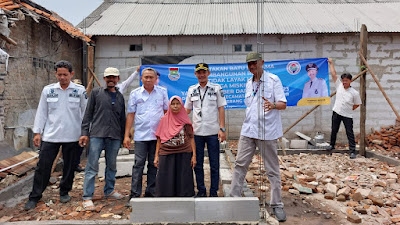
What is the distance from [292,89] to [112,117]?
462 centimetres

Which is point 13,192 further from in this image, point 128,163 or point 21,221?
point 128,163

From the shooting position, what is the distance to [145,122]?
3811 millimetres

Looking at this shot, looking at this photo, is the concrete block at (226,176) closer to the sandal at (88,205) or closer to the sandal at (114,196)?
the sandal at (114,196)

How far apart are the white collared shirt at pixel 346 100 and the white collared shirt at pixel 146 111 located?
460 cm

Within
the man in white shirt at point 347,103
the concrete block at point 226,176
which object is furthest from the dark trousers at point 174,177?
the man in white shirt at point 347,103

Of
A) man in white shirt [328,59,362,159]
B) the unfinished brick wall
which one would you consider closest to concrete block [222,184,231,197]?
man in white shirt [328,59,362,159]

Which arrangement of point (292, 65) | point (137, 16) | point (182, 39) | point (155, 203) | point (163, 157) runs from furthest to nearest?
1. point (137, 16)
2. point (182, 39)
3. point (292, 65)
4. point (163, 157)
5. point (155, 203)

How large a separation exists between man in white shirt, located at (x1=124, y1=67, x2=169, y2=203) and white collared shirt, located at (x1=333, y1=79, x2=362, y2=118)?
15.2ft

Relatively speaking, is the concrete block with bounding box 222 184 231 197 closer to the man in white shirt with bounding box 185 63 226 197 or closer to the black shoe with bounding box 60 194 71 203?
the man in white shirt with bounding box 185 63 226 197

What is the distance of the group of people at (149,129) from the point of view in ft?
11.6

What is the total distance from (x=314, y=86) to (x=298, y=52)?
2.62m

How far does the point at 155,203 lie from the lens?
302cm

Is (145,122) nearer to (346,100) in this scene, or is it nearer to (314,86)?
(314,86)

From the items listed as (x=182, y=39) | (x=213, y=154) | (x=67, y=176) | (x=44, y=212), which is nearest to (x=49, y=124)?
(x=67, y=176)
